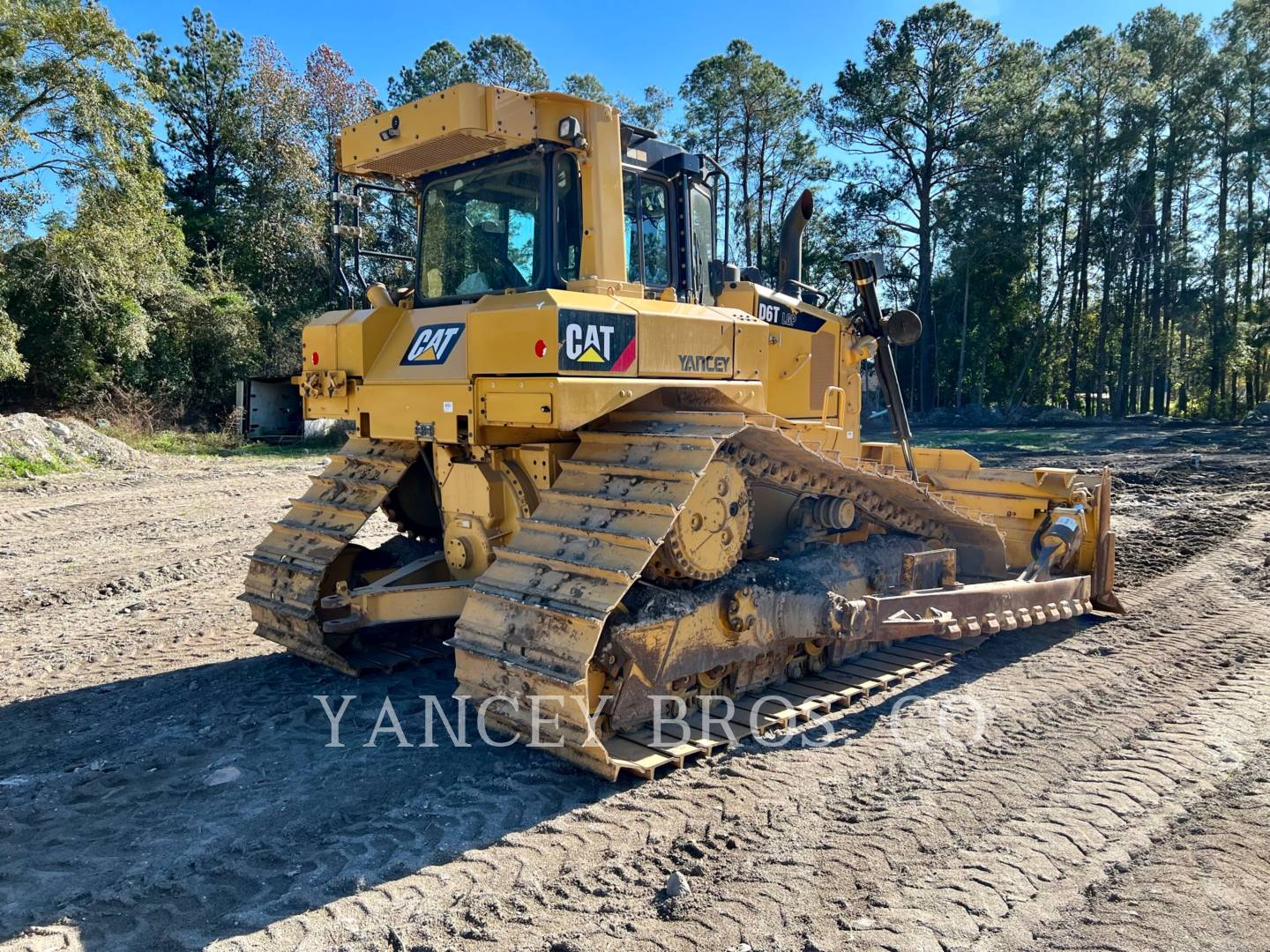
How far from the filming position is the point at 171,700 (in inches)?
204

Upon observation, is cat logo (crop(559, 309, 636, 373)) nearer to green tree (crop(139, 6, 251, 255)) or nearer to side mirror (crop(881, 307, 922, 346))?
side mirror (crop(881, 307, 922, 346))

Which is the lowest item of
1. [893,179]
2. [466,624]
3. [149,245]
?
[466,624]

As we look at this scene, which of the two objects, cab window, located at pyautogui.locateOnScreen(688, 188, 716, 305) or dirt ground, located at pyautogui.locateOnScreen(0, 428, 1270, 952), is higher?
cab window, located at pyautogui.locateOnScreen(688, 188, 716, 305)

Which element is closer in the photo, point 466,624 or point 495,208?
point 466,624

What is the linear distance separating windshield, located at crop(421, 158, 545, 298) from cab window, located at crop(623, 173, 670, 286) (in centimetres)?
56

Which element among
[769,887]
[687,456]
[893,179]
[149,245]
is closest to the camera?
[769,887]

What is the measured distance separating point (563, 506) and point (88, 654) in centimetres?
397

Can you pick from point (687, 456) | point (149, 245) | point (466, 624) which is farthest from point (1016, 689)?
point (149, 245)

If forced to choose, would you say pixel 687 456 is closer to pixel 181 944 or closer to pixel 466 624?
pixel 466 624

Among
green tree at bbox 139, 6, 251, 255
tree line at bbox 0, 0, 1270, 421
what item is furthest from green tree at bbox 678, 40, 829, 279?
green tree at bbox 139, 6, 251, 255

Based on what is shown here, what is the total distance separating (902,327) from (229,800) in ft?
17.0

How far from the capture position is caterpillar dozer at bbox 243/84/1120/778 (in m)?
4.16

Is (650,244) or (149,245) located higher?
(149,245)

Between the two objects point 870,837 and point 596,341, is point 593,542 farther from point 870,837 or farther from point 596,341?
point 870,837
